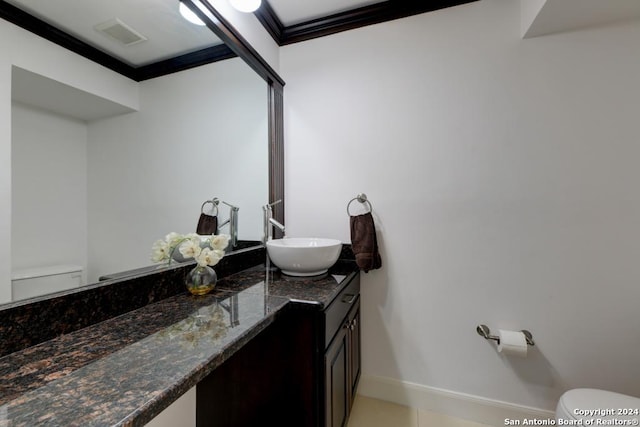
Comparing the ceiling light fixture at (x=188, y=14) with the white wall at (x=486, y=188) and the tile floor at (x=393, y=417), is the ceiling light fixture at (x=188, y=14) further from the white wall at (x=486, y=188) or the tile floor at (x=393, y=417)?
the tile floor at (x=393, y=417)

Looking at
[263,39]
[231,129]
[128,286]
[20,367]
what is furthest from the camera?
[263,39]

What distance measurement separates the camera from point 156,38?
1.04 meters

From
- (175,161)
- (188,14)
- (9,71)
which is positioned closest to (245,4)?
(188,14)

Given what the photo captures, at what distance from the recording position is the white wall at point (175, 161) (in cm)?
87

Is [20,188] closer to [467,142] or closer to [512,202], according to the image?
[467,142]

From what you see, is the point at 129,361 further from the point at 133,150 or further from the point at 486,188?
the point at 486,188

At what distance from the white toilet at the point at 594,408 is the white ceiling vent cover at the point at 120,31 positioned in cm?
217

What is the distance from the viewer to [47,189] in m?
0.72

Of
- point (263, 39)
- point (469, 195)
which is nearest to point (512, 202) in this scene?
point (469, 195)

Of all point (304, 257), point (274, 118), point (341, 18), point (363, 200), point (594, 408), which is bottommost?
point (594, 408)

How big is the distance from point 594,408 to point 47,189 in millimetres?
2035

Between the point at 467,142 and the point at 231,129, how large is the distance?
134cm

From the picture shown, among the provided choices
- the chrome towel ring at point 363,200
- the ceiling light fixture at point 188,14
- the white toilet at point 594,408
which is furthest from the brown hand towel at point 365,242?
the ceiling light fixture at point 188,14

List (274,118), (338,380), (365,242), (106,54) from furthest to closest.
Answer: (274,118) < (365,242) < (338,380) < (106,54)
